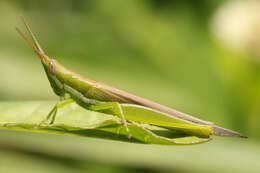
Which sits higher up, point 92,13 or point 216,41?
point 92,13

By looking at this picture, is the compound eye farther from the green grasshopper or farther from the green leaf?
the green leaf

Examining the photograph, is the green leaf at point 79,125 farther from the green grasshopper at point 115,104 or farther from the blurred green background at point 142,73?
the blurred green background at point 142,73

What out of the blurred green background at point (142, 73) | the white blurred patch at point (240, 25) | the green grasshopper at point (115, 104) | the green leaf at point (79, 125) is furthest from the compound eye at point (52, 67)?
the white blurred patch at point (240, 25)

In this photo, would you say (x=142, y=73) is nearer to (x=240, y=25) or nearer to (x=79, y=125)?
(x=240, y=25)

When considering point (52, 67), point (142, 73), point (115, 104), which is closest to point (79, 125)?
point (115, 104)

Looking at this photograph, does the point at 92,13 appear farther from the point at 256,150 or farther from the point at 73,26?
the point at 256,150

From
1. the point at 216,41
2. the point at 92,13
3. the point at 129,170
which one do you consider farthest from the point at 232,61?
the point at 92,13
